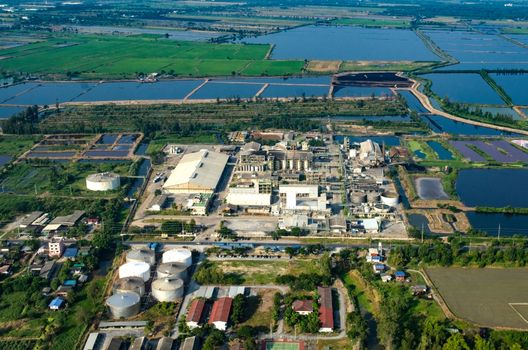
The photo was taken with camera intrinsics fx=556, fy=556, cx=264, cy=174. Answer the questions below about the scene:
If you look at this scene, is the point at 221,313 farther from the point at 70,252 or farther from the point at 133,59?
the point at 133,59

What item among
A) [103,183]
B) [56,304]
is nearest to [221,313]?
[56,304]

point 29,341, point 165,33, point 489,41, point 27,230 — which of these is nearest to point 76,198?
point 27,230

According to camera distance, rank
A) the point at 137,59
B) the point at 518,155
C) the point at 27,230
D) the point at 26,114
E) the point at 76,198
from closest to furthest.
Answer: the point at 27,230
the point at 76,198
the point at 518,155
the point at 26,114
the point at 137,59

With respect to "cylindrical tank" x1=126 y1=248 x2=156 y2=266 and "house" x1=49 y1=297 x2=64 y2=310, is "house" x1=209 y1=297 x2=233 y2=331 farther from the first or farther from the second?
"house" x1=49 y1=297 x2=64 y2=310

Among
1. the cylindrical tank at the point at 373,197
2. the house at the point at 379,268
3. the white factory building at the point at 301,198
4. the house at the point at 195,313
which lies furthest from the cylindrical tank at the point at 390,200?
the house at the point at 195,313

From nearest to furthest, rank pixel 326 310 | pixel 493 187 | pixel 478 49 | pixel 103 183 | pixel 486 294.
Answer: pixel 326 310 → pixel 486 294 → pixel 103 183 → pixel 493 187 → pixel 478 49

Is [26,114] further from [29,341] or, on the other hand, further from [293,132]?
[29,341]
